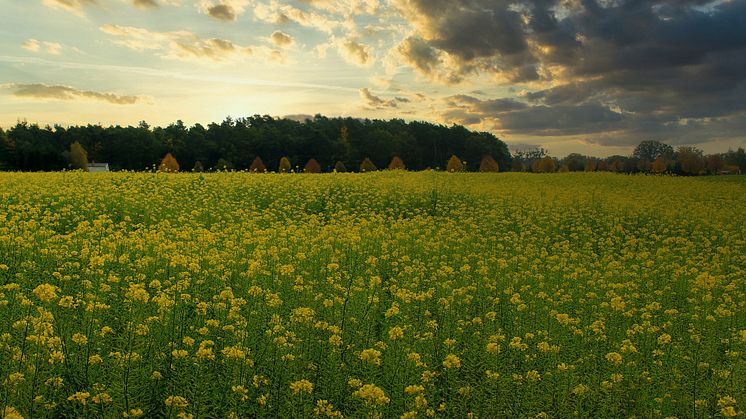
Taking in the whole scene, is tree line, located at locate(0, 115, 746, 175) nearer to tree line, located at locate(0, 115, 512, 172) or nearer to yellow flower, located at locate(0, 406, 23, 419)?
tree line, located at locate(0, 115, 512, 172)

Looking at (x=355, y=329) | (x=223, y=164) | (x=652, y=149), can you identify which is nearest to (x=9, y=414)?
(x=355, y=329)

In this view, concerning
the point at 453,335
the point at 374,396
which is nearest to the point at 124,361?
the point at 374,396

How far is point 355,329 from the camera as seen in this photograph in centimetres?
771

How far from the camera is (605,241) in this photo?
1856 cm

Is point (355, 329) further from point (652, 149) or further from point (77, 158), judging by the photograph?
point (652, 149)

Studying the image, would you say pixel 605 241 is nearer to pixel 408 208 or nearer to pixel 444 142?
pixel 408 208

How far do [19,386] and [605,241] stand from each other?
1784 cm

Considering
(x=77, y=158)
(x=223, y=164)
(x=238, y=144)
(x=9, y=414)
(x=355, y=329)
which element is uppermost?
(x=238, y=144)

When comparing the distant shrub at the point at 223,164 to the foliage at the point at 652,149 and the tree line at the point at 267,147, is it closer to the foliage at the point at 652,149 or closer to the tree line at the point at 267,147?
the tree line at the point at 267,147

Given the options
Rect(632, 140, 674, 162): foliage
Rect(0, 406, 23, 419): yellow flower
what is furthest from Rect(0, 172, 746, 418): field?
Rect(632, 140, 674, 162): foliage

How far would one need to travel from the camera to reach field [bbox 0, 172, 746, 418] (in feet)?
18.9

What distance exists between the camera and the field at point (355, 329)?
227 inches

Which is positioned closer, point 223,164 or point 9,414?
point 9,414

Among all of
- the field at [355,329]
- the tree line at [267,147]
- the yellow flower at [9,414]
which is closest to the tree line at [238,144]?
the tree line at [267,147]
